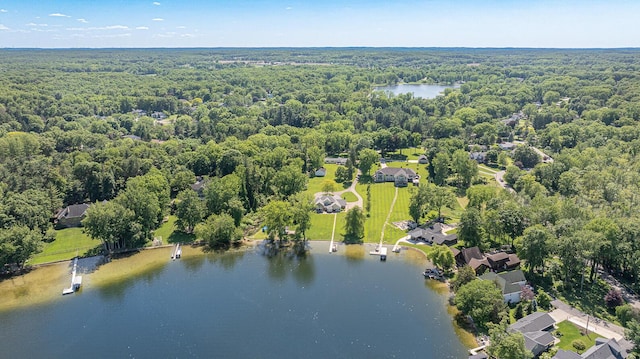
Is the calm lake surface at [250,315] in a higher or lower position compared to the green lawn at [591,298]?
lower

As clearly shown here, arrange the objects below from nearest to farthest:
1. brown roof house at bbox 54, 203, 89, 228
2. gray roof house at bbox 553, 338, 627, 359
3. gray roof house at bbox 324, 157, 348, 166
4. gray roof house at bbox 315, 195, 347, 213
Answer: gray roof house at bbox 553, 338, 627, 359
brown roof house at bbox 54, 203, 89, 228
gray roof house at bbox 315, 195, 347, 213
gray roof house at bbox 324, 157, 348, 166

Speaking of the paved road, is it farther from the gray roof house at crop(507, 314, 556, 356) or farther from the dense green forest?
the dense green forest

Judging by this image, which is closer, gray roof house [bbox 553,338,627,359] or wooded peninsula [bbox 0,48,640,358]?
gray roof house [bbox 553,338,627,359]

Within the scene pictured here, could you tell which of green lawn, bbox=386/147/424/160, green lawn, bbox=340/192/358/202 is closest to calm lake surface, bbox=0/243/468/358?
green lawn, bbox=340/192/358/202

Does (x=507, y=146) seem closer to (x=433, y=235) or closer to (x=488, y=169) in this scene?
(x=488, y=169)

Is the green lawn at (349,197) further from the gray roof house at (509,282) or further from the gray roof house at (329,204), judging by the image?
the gray roof house at (509,282)

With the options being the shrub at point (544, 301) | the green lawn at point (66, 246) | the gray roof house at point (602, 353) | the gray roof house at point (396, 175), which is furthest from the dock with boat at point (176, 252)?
the gray roof house at point (602, 353)
